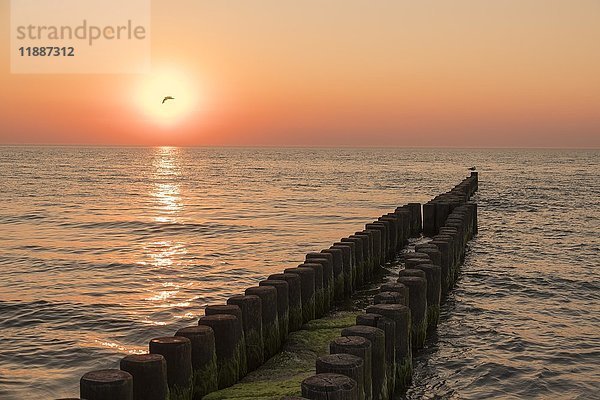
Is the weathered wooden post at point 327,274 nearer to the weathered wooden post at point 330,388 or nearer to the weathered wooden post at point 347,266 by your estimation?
the weathered wooden post at point 347,266

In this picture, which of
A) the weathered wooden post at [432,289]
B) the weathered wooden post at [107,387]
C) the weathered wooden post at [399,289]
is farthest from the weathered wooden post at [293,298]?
the weathered wooden post at [107,387]

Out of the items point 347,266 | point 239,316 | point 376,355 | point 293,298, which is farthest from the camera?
point 347,266

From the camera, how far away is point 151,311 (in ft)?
39.1

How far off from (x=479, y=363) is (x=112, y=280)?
30.0 feet

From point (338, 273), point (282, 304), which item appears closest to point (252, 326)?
point (282, 304)

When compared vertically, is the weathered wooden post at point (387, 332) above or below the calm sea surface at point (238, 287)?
above

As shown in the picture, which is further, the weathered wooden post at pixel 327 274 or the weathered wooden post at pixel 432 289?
the weathered wooden post at pixel 327 274

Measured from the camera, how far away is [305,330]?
28.7 ft

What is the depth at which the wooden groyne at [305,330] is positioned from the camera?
17.1 feet

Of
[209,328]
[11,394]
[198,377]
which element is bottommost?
[11,394]

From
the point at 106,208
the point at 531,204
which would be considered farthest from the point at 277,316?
the point at 531,204

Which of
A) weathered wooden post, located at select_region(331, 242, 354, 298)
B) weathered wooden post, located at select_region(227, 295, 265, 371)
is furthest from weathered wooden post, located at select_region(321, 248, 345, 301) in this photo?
weathered wooden post, located at select_region(227, 295, 265, 371)

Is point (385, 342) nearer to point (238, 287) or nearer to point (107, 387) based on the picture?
point (107, 387)

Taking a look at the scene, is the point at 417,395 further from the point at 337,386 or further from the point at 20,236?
the point at 20,236
